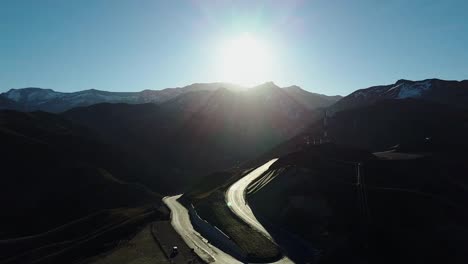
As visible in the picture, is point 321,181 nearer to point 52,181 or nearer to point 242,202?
point 242,202

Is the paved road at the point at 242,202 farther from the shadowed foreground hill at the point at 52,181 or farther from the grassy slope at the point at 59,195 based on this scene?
the shadowed foreground hill at the point at 52,181

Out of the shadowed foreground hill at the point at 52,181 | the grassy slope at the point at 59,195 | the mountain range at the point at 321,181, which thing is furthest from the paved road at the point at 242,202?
the shadowed foreground hill at the point at 52,181

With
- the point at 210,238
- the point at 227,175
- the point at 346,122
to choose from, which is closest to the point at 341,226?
the point at 210,238

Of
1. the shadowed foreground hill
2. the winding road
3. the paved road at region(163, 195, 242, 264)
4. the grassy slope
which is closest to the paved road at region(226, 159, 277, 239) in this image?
the winding road

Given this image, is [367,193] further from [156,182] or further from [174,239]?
[156,182]

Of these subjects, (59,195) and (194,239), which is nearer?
(194,239)

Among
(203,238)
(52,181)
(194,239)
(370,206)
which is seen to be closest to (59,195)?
(52,181)
